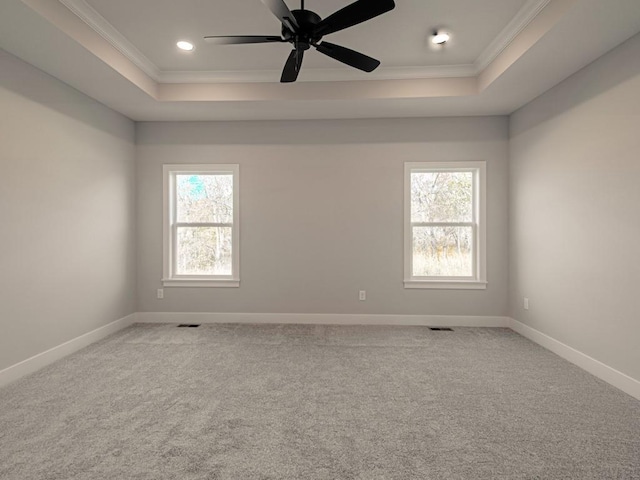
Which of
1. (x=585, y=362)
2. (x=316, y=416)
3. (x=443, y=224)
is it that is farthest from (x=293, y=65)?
(x=585, y=362)

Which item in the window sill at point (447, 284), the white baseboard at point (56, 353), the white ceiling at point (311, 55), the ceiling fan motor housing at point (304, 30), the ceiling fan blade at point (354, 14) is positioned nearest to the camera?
the ceiling fan blade at point (354, 14)

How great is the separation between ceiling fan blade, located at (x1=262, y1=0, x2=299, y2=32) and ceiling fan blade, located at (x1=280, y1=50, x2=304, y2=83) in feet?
0.69

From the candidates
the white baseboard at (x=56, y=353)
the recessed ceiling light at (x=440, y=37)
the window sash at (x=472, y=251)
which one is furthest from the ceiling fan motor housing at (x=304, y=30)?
the white baseboard at (x=56, y=353)

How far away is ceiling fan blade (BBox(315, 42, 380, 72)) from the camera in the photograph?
2.14m

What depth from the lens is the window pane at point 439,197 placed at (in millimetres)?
4148

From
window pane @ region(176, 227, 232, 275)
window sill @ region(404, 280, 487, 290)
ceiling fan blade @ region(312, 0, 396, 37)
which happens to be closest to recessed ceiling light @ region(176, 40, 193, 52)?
ceiling fan blade @ region(312, 0, 396, 37)

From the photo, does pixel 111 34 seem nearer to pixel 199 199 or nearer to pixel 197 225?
pixel 199 199

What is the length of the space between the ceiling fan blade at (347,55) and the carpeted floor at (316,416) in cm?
249

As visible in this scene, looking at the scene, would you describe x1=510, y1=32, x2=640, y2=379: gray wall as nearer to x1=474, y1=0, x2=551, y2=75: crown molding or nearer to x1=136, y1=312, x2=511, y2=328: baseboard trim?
x1=136, y1=312, x2=511, y2=328: baseboard trim

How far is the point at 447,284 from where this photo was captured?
4.05 meters

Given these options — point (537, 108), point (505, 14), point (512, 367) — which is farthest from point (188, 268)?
point (537, 108)

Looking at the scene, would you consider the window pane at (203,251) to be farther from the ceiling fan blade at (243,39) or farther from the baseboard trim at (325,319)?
the ceiling fan blade at (243,39)

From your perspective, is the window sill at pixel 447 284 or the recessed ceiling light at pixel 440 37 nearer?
the recessed ceiling light at pixel 440 37

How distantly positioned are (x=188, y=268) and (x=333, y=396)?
2.91m
